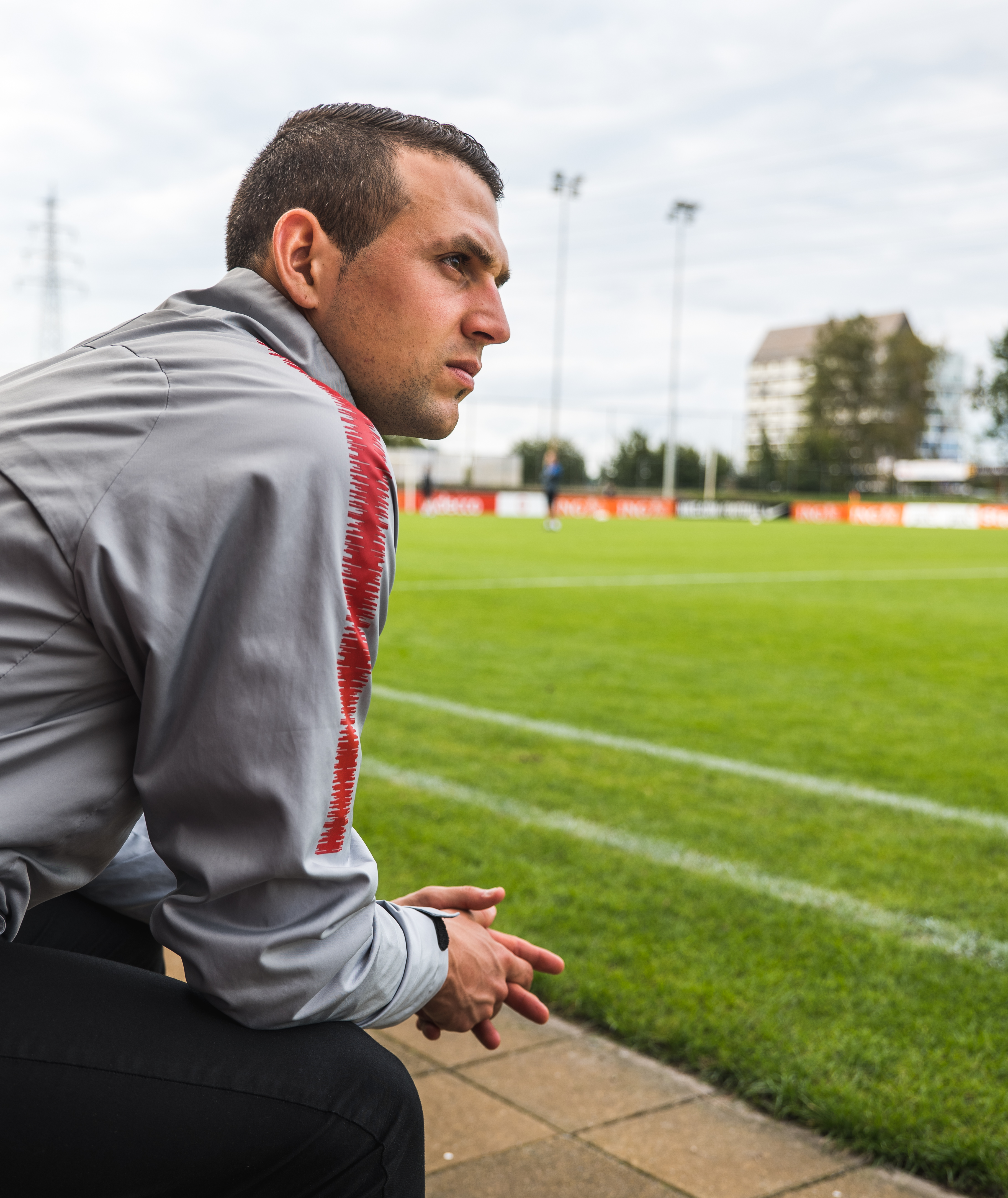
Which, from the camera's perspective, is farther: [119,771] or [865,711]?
[865,711]

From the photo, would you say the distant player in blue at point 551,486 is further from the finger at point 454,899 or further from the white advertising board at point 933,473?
the white advertising board at point 933,473

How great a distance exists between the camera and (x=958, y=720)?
6570 millimetres

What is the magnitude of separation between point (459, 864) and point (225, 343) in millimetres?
2790

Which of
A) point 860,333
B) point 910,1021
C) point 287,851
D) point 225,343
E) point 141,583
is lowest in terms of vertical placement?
point 910,1021

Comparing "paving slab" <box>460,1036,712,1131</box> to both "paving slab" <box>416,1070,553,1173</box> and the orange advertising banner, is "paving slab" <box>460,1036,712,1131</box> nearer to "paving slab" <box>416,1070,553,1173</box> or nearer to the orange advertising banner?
"paving slab" <box>416,1070,553,1173</box>

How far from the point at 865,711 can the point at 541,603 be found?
5529 mm

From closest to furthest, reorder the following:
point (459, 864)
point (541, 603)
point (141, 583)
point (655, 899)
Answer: point (141, 583) → point (655, 899) → point (459, 864) → point (541, 603)

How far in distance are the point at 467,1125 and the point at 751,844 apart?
2.03m

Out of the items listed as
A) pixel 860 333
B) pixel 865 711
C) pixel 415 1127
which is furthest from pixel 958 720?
pixel 860 333

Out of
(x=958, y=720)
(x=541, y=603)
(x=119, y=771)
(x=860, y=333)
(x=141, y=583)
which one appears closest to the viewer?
(x=141, y=583)

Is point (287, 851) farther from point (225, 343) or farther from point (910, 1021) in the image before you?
point (910, 1021)

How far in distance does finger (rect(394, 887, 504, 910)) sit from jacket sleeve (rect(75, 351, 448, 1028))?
384 mm

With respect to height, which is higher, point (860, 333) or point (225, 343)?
point (860, 333)

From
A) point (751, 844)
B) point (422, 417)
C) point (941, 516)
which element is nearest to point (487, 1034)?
point (422, 417)
